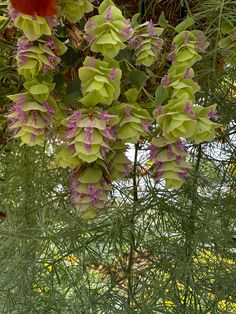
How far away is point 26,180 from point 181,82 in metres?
0.42

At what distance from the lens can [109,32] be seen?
0.44 meters

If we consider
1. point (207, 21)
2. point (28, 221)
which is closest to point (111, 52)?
point (207, 21)

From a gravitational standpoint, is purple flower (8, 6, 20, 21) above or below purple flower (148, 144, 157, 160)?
A: above

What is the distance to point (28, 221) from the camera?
75 centimetres

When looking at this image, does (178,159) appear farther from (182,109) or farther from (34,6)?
(34,6)

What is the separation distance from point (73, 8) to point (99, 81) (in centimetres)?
8

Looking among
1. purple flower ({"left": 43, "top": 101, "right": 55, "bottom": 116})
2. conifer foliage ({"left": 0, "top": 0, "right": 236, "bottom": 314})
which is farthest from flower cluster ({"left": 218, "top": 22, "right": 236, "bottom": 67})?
purple flower ({"left": 43, "top": 101, "right": 55, "bottom": 116})

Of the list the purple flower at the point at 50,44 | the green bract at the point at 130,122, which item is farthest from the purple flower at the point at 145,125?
the purple flower at the point at 50,44

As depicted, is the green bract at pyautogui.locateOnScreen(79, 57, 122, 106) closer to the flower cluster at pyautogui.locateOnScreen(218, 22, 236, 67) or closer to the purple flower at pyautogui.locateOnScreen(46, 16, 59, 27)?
the purple flower at pyautogui.locateOnScreen(46, 16, 59, 27)

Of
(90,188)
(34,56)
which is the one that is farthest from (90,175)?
(34,56)

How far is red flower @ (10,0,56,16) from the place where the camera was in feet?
1.37

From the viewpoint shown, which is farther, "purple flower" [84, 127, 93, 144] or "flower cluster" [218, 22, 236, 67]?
"flower cluster" [218, 22, 236, 67]

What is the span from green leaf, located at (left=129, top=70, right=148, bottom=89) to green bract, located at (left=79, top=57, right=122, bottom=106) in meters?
0.05

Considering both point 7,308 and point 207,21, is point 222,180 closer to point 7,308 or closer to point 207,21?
point 207,21
